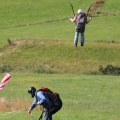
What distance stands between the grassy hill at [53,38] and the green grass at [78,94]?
726cm

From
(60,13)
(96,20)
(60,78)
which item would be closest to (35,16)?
(60,13)

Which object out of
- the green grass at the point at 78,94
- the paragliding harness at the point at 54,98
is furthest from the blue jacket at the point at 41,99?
the green grass at the point at 78,94

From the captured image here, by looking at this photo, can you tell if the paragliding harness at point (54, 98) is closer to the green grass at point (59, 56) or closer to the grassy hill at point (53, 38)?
the grassy hill at point (53, 38)

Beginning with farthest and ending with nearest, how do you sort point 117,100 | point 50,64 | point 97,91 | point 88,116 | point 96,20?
point 96,20 < point 50,64 < point 97,91 < point 117,100 < point 88,116

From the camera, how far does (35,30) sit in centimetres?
6291

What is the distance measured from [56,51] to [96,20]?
1819 cm

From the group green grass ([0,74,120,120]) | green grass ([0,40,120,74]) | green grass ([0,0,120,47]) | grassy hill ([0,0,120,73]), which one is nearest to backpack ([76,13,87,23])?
green grass ([0,74,120,120])

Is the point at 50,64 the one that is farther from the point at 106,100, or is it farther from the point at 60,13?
the point at 60,13

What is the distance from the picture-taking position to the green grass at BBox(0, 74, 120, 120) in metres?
21.5

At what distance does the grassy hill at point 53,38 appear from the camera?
4806cm

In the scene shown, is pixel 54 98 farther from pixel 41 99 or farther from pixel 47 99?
pixel 41 99

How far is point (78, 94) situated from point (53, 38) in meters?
26.0

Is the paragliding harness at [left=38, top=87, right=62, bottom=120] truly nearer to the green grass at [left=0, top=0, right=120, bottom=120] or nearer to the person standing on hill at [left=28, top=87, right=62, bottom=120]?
the person standing on hill at [left=28, top=87, right=62, bottom=120]

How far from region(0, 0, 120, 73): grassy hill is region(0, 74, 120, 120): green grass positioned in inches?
286
